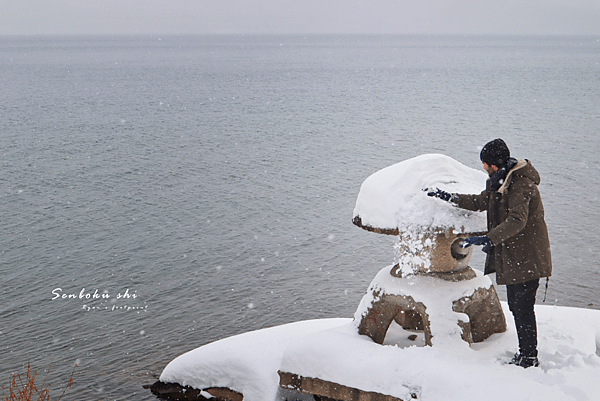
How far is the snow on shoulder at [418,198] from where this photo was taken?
20.1ft

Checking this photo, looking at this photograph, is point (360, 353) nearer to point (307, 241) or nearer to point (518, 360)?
point (518, 360)

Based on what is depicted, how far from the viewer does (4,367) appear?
9.62 meters

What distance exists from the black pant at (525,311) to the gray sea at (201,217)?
5.38m

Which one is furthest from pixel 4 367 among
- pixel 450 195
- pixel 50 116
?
pixel 50 116

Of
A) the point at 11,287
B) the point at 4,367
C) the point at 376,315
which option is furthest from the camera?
the point at 11,287

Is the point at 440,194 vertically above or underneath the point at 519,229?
above

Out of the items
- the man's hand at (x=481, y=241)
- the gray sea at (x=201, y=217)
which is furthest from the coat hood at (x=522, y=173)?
the gray sea at (x=201, y=217)

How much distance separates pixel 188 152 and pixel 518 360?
2379 cm

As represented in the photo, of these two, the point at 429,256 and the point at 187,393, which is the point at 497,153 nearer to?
the point at 429,256

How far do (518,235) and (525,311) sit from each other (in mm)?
720

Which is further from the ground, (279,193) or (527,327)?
(527,327)

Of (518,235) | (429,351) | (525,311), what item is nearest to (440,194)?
(518,235)

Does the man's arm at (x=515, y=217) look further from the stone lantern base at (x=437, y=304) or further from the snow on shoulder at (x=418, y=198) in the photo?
the stone lantern base at (x=437, y=304)

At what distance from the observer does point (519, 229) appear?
521 centimetres
